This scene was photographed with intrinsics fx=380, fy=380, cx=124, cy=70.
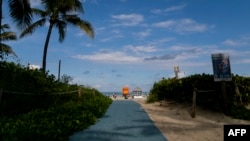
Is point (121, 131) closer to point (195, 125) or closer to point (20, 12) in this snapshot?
point (195, 125)

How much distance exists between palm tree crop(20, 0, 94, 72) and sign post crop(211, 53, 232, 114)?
53.7 ft

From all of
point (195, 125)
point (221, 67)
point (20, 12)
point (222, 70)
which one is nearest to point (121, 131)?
point (195, 125)

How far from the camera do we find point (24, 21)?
66.9ft

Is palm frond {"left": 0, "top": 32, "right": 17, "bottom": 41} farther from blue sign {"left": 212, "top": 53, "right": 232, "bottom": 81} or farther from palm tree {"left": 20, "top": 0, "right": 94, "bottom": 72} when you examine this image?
blue sign {"left": 212, "top": 53, "right": 232, "bottom": 81}

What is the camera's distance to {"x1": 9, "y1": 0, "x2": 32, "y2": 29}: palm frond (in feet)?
65.6

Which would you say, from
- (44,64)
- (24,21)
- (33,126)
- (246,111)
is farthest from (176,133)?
(44,64)

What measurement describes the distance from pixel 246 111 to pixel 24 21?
12205 millimetres

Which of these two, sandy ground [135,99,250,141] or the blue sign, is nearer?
sandy ground [135,99,250,141]

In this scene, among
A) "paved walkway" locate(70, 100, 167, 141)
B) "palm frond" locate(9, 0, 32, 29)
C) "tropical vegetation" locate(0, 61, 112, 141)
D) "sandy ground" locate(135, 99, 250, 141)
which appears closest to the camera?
"tropical vegetation" locate(0, 61, 112, 141)

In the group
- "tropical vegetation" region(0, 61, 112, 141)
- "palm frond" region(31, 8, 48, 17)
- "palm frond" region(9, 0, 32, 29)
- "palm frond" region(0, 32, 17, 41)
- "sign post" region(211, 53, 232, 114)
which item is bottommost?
"tropical vegetation" region(0, 61, 112, 141)

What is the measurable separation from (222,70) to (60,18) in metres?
19.4

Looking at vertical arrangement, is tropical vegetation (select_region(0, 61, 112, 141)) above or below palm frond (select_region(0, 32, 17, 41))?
below

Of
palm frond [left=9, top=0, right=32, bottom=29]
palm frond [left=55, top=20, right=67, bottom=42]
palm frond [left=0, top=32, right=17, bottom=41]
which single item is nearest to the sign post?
palm frond [left=9, top=0, right=32, bottom=29]

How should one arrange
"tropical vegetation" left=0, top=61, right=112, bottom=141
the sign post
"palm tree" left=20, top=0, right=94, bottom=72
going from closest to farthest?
"tropical vegetation" left=0, top=61, right=112, bottom=141 < the sign post < "palm tree" left=20, top=0, right=94, bottom=72
